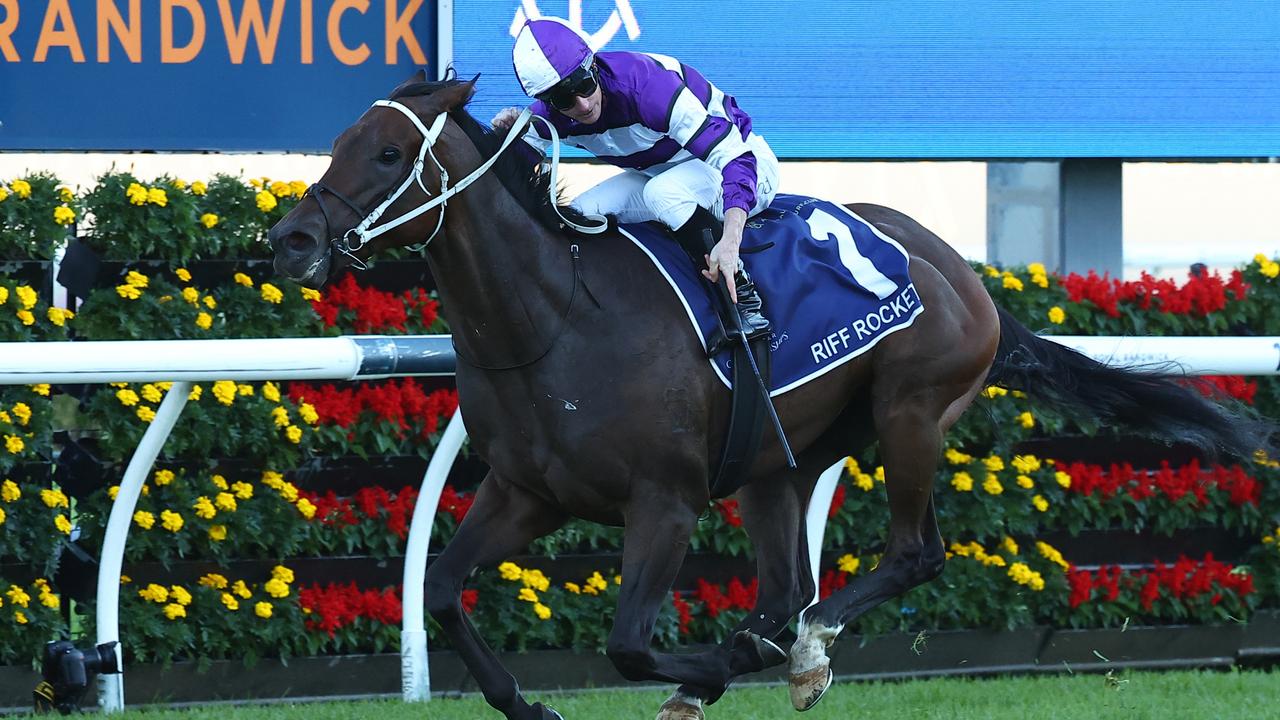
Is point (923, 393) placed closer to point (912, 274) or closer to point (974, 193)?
point (912, 274)

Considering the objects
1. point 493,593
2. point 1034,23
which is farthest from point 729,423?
point 1034,23

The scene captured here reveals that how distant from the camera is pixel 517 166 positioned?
3465 millimetres

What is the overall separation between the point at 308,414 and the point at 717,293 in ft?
4.96

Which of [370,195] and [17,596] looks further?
[17,596]

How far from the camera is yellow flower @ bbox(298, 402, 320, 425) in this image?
15.0 feet

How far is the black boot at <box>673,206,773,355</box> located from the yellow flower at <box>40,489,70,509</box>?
1.85m

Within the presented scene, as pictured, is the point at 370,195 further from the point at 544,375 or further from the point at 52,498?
the point at 52,498

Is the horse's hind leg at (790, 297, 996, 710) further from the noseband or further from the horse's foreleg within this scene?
the noseband

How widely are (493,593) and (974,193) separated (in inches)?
99.3

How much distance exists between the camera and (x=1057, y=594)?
5258mm

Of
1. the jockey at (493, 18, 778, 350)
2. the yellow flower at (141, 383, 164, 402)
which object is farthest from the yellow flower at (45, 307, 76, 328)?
the jockey at (493, 18, 778, 350)

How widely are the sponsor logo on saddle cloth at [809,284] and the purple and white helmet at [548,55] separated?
44 cm

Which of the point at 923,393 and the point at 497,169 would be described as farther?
the point at 923,393

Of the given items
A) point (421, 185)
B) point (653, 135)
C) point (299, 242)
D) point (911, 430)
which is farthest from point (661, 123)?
point (911, 430)
